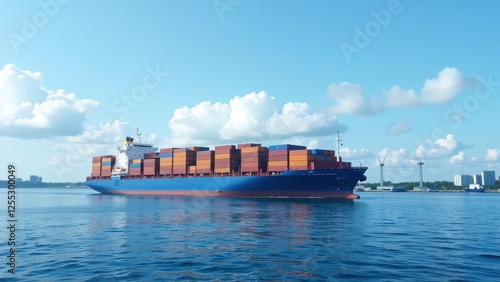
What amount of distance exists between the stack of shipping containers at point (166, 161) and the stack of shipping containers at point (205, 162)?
9.12m

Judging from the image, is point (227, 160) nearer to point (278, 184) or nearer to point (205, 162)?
point (205, 162)

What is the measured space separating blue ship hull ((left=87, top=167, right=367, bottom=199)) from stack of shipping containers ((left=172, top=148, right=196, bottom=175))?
2356mm

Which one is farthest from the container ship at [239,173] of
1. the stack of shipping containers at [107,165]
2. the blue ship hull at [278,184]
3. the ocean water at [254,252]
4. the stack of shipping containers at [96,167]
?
the ocean water at [254,252]

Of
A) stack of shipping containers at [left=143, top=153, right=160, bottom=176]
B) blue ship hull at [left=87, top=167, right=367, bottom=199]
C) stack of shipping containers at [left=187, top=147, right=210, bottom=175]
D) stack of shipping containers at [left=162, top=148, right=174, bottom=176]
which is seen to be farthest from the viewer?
stack of shipping containers at [left=143, top=153, right=160, bottom=176]

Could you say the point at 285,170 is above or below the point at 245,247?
above

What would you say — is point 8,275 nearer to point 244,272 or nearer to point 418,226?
point 244,272

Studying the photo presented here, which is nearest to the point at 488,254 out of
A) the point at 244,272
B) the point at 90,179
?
the point at 244,272

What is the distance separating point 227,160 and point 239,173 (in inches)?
149

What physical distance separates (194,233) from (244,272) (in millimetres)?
11283

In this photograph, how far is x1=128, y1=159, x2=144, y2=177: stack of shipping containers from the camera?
9125 cm

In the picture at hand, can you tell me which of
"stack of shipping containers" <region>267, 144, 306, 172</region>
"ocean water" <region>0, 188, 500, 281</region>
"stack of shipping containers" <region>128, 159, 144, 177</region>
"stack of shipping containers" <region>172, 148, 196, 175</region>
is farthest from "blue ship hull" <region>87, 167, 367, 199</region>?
"ocean water" <region>0, 188, 500, 281</region>

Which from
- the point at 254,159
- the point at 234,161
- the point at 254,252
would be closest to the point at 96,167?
the point at 234,161

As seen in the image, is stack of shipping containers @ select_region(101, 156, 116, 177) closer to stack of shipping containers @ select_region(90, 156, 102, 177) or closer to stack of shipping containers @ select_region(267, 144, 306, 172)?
stack of shipping containers @ select_region(90, 156, 102, 177)

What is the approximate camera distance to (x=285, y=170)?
206 ft
